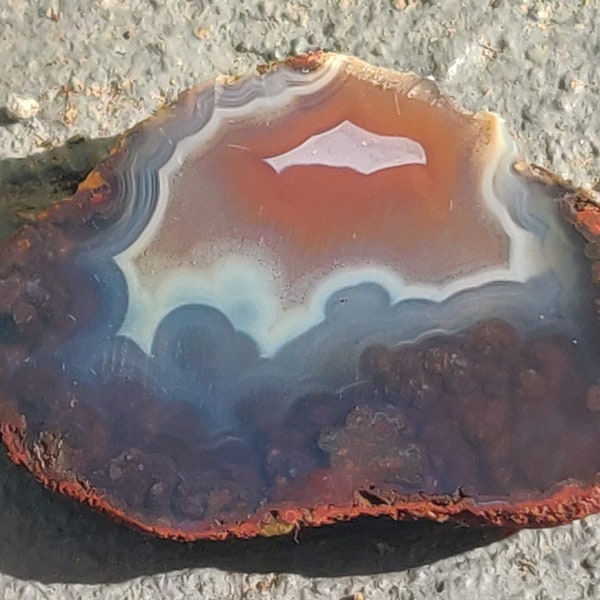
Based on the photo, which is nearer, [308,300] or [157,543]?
[308,300]

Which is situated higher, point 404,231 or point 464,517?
point 404,231

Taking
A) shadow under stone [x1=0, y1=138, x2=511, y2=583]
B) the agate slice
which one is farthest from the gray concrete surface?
the agate slice

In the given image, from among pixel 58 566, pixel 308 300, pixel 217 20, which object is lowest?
pixel 58 566

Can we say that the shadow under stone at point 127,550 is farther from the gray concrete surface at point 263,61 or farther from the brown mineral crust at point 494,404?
the brown mineral crust at point 494,404

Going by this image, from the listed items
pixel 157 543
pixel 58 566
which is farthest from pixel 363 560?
pixel 58 566

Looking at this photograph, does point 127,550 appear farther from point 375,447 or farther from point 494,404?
point 494,404

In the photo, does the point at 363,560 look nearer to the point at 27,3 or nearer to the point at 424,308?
the point at 424,308
